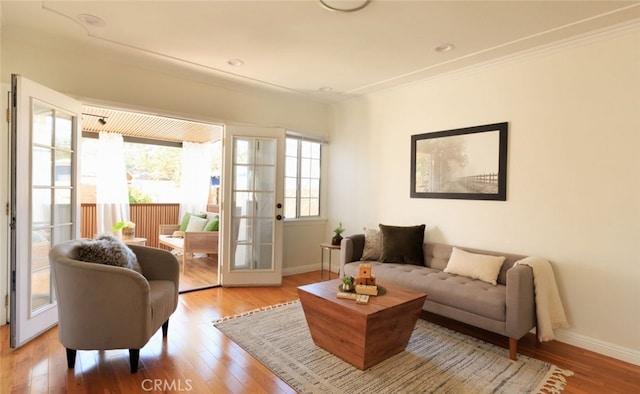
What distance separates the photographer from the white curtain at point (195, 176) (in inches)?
264

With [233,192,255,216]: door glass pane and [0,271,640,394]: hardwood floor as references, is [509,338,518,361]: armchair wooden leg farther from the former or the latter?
[233,192,255,216]: door glass pane

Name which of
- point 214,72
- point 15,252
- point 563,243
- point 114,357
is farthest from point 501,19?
point 15,252

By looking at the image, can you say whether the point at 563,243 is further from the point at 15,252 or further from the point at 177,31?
the point at 15,252

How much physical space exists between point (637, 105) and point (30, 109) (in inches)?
182

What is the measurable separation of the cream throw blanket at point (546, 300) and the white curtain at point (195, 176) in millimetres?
5891

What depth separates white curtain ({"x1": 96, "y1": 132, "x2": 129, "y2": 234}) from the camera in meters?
5.78

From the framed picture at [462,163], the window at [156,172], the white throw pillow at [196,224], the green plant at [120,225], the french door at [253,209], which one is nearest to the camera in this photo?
the framed picture at [462,163]

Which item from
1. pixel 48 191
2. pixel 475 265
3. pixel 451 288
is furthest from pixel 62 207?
pixel 475 265

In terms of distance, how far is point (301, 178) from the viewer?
4984mm

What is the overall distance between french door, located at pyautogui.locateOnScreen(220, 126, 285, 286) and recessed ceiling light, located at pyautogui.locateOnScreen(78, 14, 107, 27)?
5.69ft

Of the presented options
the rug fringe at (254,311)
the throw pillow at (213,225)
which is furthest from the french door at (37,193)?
the throw pillow at (213,225)

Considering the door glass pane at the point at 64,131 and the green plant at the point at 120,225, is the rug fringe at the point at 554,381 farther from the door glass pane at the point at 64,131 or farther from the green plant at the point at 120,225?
the green plant at the point at 120,225

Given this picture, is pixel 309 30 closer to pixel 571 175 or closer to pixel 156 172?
pixel 571 175

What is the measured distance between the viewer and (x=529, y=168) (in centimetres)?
300
